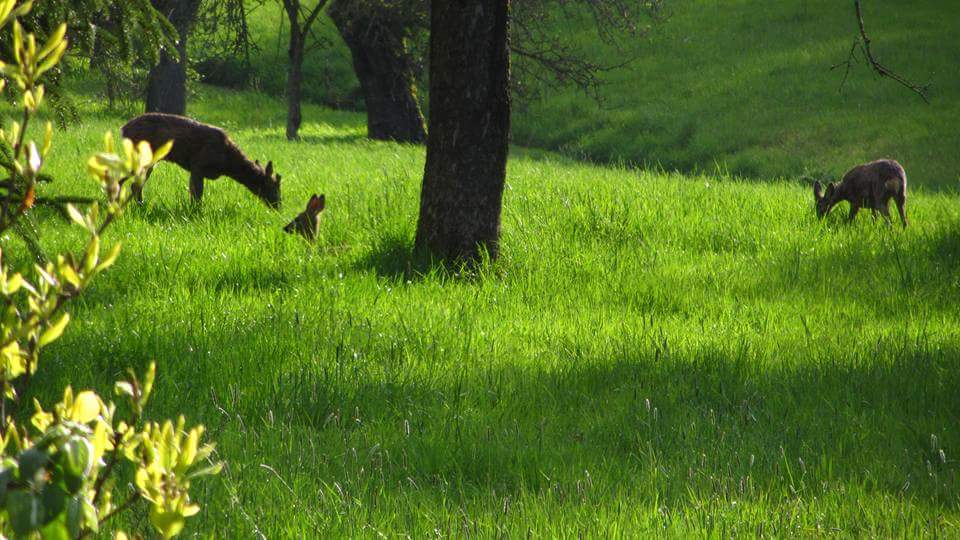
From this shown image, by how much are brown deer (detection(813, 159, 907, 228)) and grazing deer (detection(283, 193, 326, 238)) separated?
5.86 m

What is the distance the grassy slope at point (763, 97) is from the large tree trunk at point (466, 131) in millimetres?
11335

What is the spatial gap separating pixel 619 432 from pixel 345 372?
1612 millimetres

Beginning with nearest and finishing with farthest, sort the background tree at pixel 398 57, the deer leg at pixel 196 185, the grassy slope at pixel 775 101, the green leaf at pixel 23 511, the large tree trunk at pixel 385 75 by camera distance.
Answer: the green leaf at pixel 23 511 < the deer leg at pixel 196 185 < the background tree at pixel 398 57 < the large tree trunk at pixel 385 75 < the grassy slope at pixel 775 101

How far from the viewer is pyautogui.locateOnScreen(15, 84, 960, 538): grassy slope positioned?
3.83 metres

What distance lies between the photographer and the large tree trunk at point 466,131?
826 cm

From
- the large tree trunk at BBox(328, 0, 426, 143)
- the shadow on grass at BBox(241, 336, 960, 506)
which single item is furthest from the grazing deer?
the large tree trunk at BBox(328, 0, 426, 143)

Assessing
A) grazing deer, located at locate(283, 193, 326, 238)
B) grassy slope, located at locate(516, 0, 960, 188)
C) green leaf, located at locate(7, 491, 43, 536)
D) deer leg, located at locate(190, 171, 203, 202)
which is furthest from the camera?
grassy slope, located at locate(516, 0, 960, 188)

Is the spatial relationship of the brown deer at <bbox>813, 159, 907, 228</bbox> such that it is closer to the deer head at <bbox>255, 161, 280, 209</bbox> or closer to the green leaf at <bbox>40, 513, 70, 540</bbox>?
the deer head at <bbox>255, 161, 280, 209</bbox>

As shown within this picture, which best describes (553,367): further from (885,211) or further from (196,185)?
(885,211)

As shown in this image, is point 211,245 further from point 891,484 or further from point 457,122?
point 891,484

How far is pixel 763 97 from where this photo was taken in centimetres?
2720

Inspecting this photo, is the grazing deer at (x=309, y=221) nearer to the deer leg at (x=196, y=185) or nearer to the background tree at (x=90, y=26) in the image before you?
the deer leg at (x=196, y=185)

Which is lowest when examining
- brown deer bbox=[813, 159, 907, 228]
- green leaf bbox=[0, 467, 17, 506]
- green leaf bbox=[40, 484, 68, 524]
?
Result: brown deer bbox=[813, 159, 907, 228]

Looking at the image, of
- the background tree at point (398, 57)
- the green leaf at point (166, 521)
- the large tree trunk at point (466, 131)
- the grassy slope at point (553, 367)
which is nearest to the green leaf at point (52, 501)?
the green leaf at point (166, 521)
